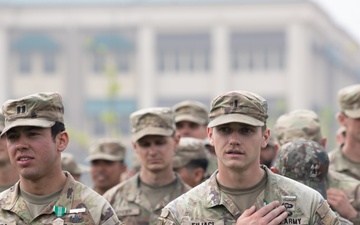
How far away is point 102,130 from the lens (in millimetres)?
85188

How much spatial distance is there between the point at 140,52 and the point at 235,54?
6.81m

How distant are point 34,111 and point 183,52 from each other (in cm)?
8405

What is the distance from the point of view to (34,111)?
23.8 ft

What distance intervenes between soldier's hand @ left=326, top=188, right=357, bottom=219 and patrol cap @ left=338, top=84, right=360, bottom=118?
1.84 metres

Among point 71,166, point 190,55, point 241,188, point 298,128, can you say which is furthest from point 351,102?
point 190,55

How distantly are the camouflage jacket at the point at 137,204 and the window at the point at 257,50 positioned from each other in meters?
80.2

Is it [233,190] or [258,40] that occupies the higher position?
[233,190]

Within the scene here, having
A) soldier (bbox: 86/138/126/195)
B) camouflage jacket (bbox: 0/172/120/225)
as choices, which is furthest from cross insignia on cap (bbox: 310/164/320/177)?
soldier (bbox: 86/138/126/195)

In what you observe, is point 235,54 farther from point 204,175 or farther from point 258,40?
point 204,175

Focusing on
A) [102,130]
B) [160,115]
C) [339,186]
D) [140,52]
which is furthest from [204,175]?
[140,52]

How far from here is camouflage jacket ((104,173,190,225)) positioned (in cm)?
1015

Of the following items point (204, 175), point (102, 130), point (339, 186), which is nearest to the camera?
point (339, 186)

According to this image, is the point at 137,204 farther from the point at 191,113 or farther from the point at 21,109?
the point at 21,109

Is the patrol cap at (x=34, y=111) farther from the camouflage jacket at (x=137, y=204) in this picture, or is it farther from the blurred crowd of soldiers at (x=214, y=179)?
the camouflage jacket at (x=137, y=204)
